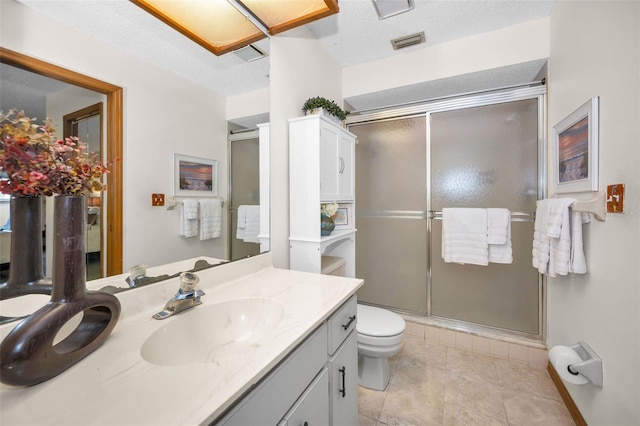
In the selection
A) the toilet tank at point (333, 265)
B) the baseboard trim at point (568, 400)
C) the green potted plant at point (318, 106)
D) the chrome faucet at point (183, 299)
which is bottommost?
the baseboard trim at point (568, 400)

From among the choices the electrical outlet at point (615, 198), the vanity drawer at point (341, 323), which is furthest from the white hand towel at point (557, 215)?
the vanity drawer at point (341, 323)

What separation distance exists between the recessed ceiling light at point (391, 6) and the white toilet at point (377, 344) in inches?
79.2

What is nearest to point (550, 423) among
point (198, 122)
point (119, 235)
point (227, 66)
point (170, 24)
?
point (119, 235)

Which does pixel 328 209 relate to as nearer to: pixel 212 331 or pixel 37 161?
pixel 212 331

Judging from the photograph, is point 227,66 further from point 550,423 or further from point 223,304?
point 550,423

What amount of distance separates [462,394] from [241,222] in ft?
5.46

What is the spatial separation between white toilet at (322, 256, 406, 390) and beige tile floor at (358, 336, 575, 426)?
2.7 inches

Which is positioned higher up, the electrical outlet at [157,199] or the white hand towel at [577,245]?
the electrical outlet at [157,199]

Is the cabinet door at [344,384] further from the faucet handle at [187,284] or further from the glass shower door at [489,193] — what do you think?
the glass shower door at [489,193]

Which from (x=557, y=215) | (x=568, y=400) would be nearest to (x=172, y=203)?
(x=557, y=215)

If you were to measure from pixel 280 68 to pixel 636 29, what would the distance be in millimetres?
1566

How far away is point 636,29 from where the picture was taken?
3.15 ft

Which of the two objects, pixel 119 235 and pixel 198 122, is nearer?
pixel 119 235

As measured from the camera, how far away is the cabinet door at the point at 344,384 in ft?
3.21
